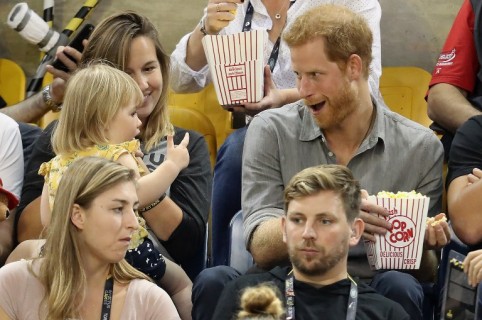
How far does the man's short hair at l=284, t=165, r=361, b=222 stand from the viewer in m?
3.46

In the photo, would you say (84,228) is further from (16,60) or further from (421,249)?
(16,60)

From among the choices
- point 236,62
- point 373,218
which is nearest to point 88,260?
point 373,218

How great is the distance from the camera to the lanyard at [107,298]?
3404 millimetres

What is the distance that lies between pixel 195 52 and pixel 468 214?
1.39 m

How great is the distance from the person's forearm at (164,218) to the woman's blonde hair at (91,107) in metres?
0.34

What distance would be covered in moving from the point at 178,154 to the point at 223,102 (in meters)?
0.47

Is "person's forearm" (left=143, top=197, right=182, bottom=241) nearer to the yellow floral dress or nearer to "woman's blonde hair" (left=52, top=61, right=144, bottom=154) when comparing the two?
the yellow floral dress

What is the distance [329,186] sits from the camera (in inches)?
136

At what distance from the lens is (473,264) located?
3.50 meters

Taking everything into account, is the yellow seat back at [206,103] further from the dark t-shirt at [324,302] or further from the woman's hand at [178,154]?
the dark t-shirt at [324,302]

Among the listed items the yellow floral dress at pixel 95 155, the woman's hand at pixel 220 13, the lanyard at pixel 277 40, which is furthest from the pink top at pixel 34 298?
the lanyard at pixel 277 40

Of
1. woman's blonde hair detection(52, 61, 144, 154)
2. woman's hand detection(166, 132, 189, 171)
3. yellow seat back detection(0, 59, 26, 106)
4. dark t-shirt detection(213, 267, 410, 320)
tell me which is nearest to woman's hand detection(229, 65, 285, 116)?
woman's hand detection(166, 132, 189, 171)

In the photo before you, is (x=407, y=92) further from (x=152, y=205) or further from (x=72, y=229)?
(x=72, y=229)

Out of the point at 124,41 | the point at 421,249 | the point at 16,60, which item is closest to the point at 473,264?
the point at 421,249
